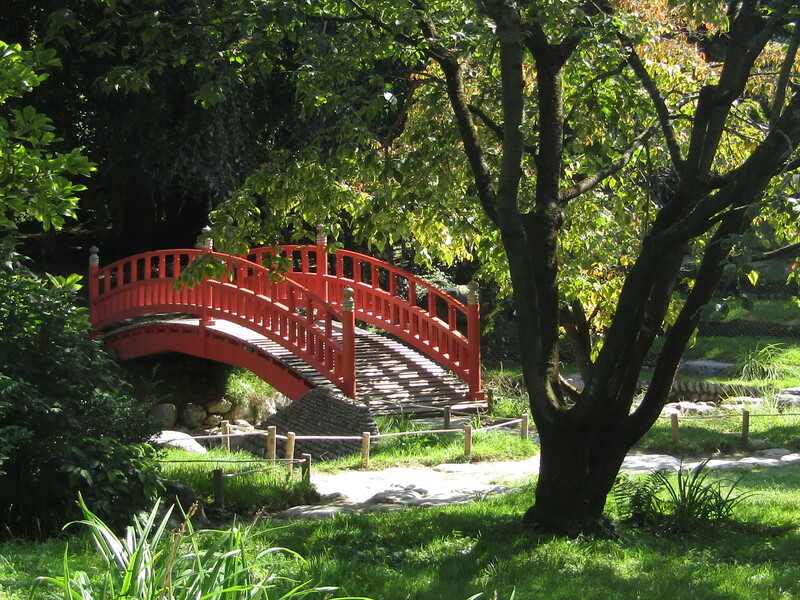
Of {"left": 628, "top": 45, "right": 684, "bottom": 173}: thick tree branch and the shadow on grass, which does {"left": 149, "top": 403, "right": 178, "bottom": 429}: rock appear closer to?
the shadow on grass

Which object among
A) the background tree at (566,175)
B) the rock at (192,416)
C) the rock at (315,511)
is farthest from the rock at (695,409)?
the rock at (192,416)

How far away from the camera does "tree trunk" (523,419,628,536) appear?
7488 millimetres

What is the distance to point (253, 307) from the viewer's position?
16.8 m

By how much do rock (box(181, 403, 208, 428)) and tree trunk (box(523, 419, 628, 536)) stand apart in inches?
510

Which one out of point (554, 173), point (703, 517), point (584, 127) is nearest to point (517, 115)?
point (554, 173)

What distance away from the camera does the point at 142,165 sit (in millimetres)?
19297

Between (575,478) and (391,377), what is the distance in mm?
8868

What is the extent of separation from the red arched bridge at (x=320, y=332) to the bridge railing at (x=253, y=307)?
2cm

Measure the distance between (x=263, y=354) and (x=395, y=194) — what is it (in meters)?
8.62

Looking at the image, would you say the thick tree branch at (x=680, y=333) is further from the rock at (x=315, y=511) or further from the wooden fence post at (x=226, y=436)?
the wooden fence post at (x=226, y=436)

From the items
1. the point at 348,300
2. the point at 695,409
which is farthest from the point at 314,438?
the point at 695,409

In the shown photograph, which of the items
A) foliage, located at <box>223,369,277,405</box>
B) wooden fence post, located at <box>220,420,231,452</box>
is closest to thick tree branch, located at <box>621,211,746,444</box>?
wooden fence post, located at <box>220,420,231,452</box>

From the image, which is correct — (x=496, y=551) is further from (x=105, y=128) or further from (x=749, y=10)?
(x=105, y=128)

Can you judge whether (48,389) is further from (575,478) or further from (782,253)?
(782,253)
